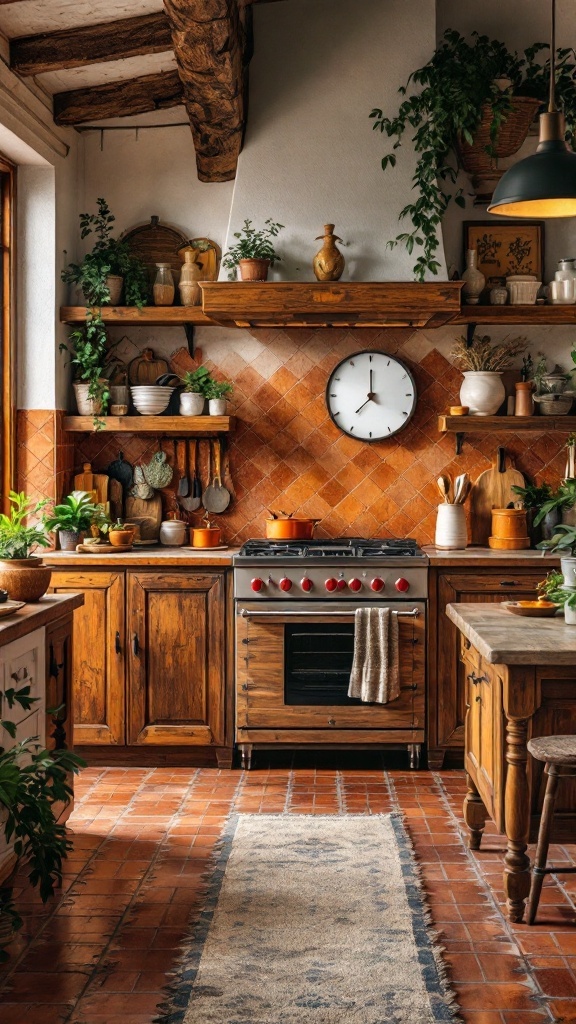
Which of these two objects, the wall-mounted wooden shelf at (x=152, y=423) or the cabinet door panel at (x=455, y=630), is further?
the wall-mounted wooden shelf at (x=152, y=423)

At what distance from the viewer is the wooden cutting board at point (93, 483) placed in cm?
570

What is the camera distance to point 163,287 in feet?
18.2

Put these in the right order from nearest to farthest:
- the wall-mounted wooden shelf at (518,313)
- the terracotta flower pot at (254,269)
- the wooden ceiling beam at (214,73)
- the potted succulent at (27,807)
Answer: the potted succulent at (27,807)
the wooden ceiling beam at (214,73)
the terracotta flower pot at (254,269)
the wall-mounted wooden shelf at (518,313)

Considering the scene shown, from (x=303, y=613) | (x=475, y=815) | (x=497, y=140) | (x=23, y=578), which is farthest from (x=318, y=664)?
(x=497, y=140)

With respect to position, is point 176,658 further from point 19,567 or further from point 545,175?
point 545,175

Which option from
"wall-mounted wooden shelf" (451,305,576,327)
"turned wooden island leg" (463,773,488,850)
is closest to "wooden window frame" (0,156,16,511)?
"wall-mounted wooden shelf" (451,305,576,327)

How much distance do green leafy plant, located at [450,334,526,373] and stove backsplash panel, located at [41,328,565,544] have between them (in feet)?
0.37

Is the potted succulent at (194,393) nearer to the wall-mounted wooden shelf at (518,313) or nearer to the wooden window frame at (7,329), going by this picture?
the wooden window frame at (7,329)

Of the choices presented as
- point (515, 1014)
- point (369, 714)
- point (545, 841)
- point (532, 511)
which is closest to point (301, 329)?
point (532, 511)

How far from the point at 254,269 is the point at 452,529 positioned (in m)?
1.66

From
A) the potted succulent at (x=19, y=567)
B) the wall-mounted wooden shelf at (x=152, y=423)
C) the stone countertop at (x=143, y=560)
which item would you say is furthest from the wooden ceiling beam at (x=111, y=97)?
the potted succulent at (x=19, y=567)

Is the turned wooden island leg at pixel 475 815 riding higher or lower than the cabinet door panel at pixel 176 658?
lower

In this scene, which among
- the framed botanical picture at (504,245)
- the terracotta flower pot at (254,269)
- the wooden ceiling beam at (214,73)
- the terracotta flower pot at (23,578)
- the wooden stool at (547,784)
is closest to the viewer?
the wooden stool at (547,784)

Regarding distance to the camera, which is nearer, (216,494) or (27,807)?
(27,807)
